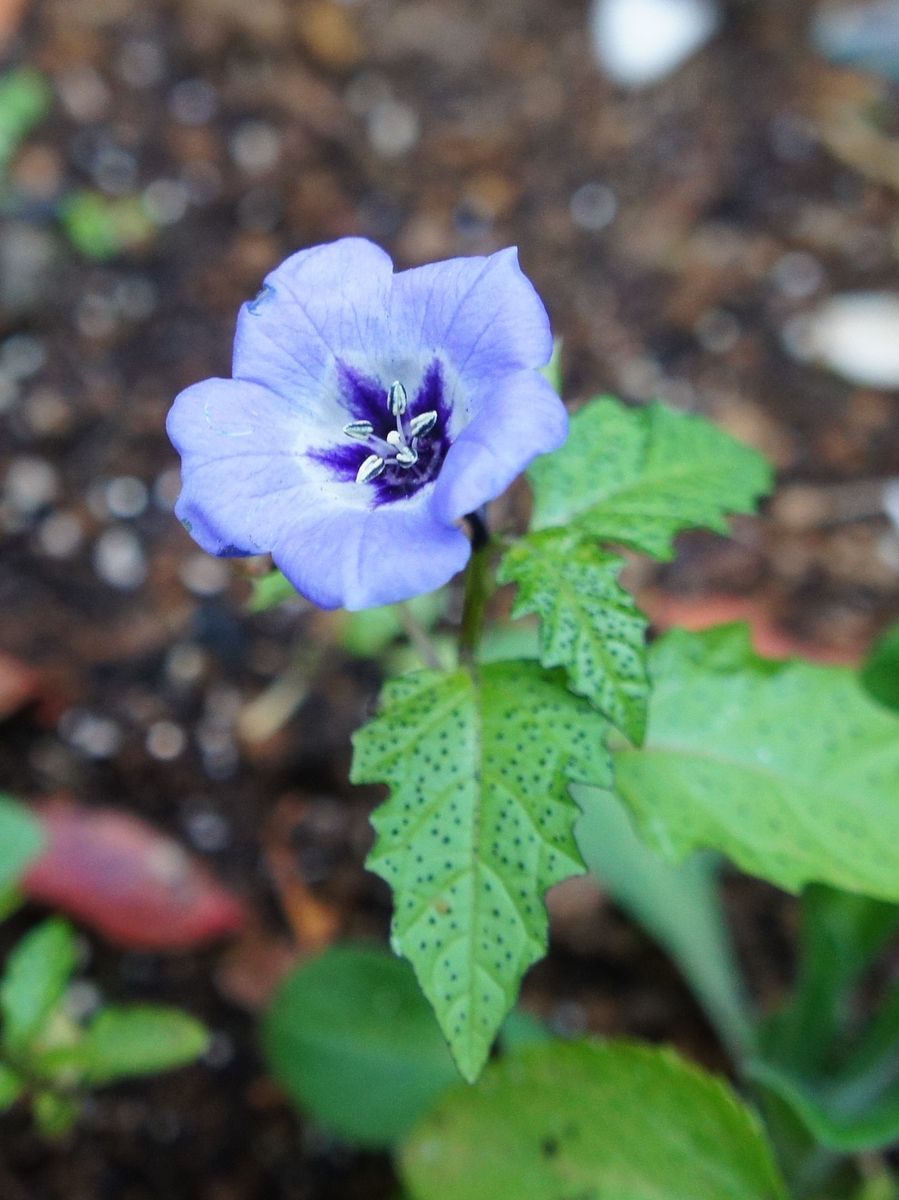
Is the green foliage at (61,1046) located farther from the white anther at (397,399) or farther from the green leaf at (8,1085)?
the white anther at (397,399)

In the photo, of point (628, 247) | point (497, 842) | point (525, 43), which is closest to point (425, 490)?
point (497, 842)

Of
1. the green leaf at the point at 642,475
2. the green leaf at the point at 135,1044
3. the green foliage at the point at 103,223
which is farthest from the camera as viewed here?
the green foliage at the point at 103,223

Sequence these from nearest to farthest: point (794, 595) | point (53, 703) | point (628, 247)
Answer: point (53, 703) → point (794, 595) → point (628, 247)

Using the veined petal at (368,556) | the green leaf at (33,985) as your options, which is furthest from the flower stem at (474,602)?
the green leaf at (33,985)

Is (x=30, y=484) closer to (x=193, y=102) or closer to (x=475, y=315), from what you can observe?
(x=193, y=102)

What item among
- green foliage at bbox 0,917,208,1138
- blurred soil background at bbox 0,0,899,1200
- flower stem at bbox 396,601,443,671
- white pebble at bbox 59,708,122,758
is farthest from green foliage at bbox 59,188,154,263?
flower stem at bbox 396,601,443,671

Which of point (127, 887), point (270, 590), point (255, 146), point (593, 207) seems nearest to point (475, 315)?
point (270, 590)

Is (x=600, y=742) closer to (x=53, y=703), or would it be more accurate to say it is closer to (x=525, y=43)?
(x=53, y=703)
